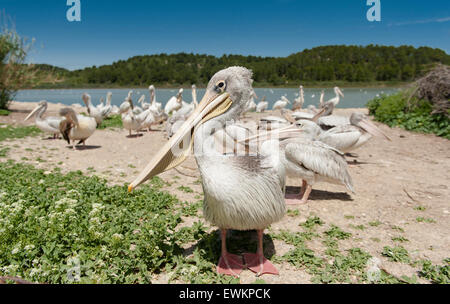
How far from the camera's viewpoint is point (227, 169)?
2.19 meters

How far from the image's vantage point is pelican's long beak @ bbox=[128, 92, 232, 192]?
2080 millimetres

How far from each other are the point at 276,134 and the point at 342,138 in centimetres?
280

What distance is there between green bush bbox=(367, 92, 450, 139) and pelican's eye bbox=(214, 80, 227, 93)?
9214 mm

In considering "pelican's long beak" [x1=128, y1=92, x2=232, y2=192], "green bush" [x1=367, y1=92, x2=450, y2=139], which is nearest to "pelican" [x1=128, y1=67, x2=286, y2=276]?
"pelican's long beak" [x1=128, y1=92, x2=232, y2=192]

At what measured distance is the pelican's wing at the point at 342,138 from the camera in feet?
18.8

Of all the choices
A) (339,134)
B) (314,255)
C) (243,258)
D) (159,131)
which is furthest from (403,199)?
(159,131)

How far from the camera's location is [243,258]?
2703mm

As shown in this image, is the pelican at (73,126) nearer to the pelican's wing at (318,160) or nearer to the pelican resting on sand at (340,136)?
the pelican resting on sand at (340,136)

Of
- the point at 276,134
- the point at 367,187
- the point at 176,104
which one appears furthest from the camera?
the point at 176,104

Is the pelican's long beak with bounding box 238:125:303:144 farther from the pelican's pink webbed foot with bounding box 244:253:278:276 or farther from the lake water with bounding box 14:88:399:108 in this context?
the lake water with bounding box 14:88:399:108

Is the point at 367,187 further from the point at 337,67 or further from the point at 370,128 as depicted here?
the point at 337,67

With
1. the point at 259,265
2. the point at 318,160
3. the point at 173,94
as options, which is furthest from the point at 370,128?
the point at 173,94

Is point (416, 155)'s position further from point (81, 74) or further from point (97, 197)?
point (81, 74)

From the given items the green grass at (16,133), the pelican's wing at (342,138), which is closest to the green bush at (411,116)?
the pelican's wing at (342,138)
